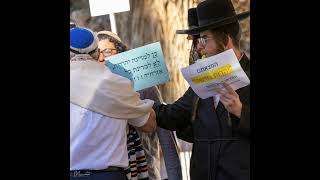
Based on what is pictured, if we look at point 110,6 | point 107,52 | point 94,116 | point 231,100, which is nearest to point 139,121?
point 94,116

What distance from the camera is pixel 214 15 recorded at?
3.22 m

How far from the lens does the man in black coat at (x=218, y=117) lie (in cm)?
297

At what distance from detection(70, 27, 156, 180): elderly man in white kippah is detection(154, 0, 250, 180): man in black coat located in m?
0.49

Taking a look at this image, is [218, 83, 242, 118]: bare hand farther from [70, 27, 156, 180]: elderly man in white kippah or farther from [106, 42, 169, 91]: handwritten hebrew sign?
[106, 42, 169, 91]: handwritten hebrew sign

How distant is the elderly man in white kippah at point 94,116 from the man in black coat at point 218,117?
0.49m

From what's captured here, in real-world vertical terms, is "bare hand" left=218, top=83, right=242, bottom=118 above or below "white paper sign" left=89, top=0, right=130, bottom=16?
below

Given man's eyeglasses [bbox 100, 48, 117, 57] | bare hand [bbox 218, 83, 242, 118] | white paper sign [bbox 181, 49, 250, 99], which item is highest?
man's eyeglasses [bbox 100, 48, 117, 57]

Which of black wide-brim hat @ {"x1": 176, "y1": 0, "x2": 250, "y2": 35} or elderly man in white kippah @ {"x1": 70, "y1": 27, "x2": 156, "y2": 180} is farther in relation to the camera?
black wide-brim hat @ {"x1": 176, "y1": 0, "x2": 250, "y2": 35}

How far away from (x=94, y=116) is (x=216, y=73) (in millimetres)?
648

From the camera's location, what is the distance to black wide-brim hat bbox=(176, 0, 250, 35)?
317cm

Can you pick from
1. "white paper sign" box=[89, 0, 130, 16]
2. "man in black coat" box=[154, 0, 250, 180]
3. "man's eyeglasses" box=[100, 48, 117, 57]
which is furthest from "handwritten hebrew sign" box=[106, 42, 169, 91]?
"white paper sign" box=[89, 0, 130, 16]

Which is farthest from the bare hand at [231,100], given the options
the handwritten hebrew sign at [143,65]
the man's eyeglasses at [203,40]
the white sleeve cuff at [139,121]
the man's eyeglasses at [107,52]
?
the man's eyeglasses at [107,52]

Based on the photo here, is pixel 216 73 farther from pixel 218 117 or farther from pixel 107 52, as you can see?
pixel 107 52
